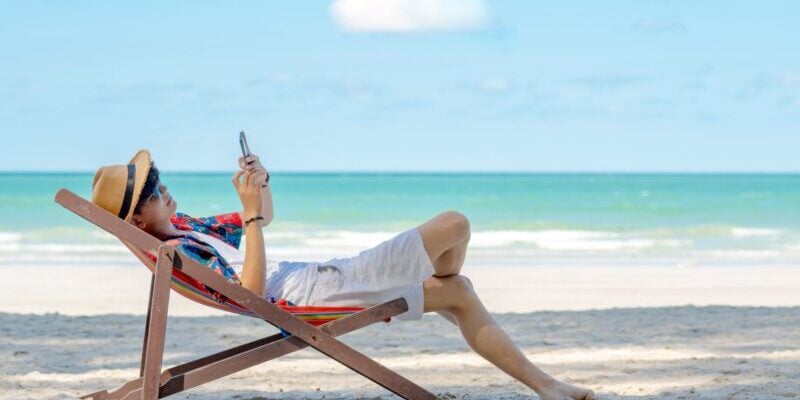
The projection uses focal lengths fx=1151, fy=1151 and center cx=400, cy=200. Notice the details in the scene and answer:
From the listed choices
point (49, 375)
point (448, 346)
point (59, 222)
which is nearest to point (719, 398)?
point (448, 346)

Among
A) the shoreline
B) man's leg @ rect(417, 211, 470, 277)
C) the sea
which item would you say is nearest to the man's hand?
man's leg @ rect(417, 211, 470, 277)

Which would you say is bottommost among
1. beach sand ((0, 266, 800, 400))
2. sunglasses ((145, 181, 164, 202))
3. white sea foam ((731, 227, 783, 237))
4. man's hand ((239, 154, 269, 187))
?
beach sand ((0, 266, 800, 400))

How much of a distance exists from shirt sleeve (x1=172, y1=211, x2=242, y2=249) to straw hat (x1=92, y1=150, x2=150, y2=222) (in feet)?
1.27

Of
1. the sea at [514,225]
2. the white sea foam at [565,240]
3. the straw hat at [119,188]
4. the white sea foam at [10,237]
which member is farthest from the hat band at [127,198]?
the white sea foam at [10,237]

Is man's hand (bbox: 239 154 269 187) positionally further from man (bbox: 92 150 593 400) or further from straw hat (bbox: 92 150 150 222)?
straw hat (bbox: 92 150 150 222)

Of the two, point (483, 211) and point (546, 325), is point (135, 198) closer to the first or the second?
point (546, 325)

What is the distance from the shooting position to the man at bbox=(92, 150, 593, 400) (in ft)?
11.3

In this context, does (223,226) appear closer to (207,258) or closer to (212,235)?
(212,235)

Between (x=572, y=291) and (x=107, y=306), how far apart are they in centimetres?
384

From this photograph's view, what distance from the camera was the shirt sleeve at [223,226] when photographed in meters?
3.83

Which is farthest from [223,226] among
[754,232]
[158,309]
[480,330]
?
[754,232]

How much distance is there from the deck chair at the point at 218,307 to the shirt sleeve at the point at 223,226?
33 centimetres

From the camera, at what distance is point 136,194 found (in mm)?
3422

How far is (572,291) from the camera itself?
9.80 m
